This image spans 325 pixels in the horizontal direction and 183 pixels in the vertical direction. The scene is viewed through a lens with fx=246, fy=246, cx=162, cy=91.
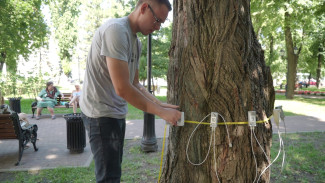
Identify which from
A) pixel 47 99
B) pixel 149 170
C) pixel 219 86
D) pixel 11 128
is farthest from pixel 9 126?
pixel 47 99

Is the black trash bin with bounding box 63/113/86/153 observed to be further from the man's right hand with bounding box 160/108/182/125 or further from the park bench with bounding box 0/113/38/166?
the man's right hand with bounding box 160/108/182/125

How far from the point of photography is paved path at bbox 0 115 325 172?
462 cm

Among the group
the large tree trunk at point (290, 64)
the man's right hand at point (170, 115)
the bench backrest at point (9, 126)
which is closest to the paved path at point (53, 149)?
the bench backrest at point (9, 126)

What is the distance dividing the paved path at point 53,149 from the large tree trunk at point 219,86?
9.65ft

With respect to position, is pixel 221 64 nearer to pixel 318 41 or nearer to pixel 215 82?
pixel 215 82

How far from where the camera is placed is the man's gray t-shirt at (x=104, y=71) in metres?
1.83

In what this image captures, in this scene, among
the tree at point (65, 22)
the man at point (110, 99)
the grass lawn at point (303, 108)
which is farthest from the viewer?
the tree at point (65, 22)

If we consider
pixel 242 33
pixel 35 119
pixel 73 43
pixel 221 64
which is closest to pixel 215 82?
pixel 221 64

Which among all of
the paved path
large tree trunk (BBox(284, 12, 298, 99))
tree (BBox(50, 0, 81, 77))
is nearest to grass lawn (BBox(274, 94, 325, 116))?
large tree trunk (BBox(284, 12, 298, 99))

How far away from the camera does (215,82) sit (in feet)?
7.18

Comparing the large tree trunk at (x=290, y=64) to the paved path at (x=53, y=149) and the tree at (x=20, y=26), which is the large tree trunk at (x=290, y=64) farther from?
the tree at (x=20, y=26)

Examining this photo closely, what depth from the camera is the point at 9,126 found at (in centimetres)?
464

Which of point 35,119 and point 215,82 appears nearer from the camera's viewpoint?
point 215,82

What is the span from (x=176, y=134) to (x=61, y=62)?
4272 cm
